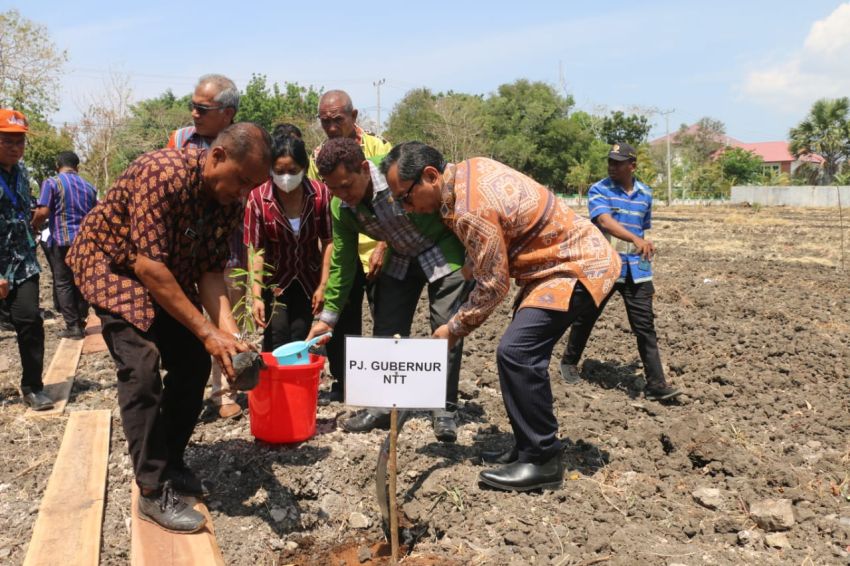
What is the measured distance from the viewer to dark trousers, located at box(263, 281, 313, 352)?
177 inches

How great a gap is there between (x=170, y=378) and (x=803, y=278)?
1019cm

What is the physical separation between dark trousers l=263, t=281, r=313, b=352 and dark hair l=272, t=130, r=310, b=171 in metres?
0.83

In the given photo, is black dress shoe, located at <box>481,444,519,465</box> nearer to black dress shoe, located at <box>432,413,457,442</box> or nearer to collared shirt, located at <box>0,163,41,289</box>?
black dress shoe, located at <box>432,413,457,442</box>

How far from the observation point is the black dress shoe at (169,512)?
309 cm

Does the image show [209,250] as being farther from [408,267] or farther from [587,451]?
[587,451]

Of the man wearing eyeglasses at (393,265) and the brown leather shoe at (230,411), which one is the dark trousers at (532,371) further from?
the brown leather shoe at (230,411)

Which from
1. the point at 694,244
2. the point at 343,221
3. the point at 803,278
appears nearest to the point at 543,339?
the point at 343,221

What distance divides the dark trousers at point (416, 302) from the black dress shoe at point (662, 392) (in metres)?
1.66

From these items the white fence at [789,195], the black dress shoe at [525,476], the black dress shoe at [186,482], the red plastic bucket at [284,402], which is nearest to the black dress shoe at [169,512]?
the black dress shoe at [186,482]

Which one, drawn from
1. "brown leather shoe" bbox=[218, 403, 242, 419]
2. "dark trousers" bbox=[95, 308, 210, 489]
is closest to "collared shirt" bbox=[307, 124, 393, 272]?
"brown leather shoe" bbox=[218, 403, 242, 419]

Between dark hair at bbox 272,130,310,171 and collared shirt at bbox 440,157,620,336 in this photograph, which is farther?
dark hair at bbox 272,130,310,171

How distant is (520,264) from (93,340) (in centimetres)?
539

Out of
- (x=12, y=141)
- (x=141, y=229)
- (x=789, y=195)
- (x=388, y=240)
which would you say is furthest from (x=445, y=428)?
(x=789, y=195)

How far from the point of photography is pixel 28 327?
491cm
